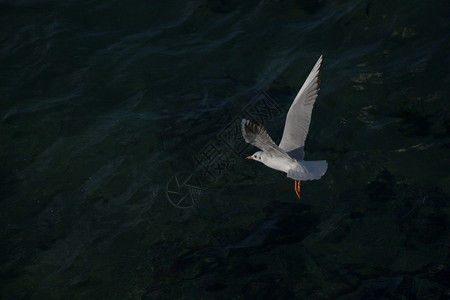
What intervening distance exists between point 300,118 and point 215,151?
66.9 inches

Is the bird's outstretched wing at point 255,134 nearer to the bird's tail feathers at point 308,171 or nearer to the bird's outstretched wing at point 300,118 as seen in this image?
the bird's tail feathers at point 308,171

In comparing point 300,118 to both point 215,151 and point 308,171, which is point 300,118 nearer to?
point 308,171

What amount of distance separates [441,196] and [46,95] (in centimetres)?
734

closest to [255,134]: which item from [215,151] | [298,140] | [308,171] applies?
[308,171]

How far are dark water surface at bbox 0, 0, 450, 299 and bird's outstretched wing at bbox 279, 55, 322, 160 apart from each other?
0.68 m

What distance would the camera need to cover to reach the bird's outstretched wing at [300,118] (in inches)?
267

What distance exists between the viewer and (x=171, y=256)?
6.23 metres

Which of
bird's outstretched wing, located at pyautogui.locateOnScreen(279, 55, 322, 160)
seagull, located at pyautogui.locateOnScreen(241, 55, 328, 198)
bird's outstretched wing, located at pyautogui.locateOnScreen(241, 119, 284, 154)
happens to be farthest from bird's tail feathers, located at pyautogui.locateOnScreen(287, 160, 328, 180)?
bird's outstretched wing, located at pyautogui.locateOnScreen(241, 119, 284, 154)

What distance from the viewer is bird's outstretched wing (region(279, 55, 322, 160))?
22.2ft

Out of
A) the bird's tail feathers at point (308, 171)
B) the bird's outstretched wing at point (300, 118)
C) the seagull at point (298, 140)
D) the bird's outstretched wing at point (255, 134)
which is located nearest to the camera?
the bird's outstretched wing at point (255, 134)

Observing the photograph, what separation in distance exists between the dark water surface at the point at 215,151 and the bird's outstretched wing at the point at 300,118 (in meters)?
0.68

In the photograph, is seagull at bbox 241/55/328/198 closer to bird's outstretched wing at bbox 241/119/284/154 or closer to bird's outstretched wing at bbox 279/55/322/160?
bird's outstretched wing at bbox 279/55/322/160

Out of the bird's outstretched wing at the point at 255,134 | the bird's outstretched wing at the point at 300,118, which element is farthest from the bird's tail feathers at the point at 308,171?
the bird's outstretched wing at the point at 255,134

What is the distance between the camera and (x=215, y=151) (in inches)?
307
